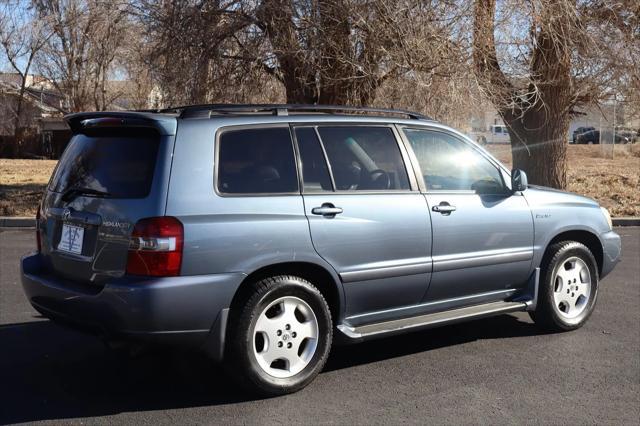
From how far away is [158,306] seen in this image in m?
4.15

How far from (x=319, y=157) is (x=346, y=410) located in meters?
1.65

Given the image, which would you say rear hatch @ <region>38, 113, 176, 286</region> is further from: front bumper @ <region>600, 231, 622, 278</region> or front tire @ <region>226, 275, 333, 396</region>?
front bumper @ <region>600, 231, 622, 278</region>

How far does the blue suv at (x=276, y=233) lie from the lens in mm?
4277

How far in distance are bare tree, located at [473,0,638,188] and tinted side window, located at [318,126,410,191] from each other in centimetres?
771

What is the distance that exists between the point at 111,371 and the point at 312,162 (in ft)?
6.55

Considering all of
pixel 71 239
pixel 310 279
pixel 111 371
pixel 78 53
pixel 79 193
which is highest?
pixel 78 53

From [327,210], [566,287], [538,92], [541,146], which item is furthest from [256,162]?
[541,146]

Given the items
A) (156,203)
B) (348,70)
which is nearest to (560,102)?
(348,70)

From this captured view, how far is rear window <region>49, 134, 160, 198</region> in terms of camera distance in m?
4.45

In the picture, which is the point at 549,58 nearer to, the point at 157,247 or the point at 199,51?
the point at 199,51

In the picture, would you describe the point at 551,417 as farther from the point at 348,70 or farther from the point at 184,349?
the point at 348,70

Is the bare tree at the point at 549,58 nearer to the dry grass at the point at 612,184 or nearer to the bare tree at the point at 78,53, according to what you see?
the dry grass at the point at 612,184

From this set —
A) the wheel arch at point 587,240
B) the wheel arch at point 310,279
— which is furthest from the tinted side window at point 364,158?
the wheel arch at point 587,240

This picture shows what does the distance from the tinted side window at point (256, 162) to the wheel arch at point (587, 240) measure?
2.47 metres
